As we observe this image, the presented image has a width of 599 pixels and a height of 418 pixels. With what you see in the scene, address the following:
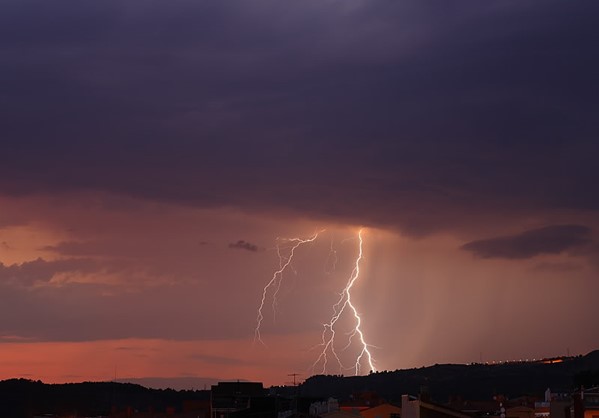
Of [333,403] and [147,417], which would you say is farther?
[147,417]

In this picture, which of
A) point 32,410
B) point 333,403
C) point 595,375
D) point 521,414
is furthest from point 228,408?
point 32,410

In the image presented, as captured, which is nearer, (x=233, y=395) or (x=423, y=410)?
(x=423, y=410)

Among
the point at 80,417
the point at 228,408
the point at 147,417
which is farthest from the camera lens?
the point at 80,417

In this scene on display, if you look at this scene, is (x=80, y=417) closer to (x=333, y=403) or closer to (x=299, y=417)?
(x=333, y=403)

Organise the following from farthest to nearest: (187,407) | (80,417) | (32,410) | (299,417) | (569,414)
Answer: (32,410) < (80,417) < (187,407) < (299,417) < (569,414)

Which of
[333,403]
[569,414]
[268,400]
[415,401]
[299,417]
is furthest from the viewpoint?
[268,400]

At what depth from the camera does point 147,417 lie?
144 metres

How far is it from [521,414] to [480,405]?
34507mm

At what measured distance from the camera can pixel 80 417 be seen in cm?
17412

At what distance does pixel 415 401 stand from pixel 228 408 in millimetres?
78921

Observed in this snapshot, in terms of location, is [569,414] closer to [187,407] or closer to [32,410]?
[187,407]

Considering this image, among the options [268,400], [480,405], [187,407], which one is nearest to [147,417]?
[187,407]

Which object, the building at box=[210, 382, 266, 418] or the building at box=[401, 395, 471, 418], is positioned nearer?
the building at box=[401, 395, 471, 418]

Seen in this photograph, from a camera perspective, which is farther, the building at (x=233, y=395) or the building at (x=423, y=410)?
the building at (x=233, y=395)
